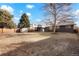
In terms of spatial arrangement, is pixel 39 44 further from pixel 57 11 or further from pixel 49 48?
pixel 57 11

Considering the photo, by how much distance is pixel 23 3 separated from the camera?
215cm

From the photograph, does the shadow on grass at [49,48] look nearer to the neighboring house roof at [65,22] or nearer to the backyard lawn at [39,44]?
the backyard lawn at [39,44]

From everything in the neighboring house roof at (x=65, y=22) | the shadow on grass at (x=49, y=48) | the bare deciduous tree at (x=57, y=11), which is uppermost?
the bare deciduous tree at (x=57, y=11)

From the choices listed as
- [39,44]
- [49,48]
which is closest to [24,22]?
[39,44]

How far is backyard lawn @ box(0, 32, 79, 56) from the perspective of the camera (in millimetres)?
2154

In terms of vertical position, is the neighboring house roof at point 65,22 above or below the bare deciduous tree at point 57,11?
below

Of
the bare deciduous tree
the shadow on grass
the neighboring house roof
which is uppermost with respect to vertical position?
the bare deciduous tree

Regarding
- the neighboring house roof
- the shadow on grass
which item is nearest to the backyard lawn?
the shadow on grass

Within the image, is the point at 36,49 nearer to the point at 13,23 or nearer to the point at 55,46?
the point at 55,46

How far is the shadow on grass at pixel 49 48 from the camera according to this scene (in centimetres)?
215

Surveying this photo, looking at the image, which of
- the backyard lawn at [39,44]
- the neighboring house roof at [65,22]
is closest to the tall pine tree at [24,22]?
the backyard lawn at [39,44]

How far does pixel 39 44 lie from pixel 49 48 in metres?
0.12

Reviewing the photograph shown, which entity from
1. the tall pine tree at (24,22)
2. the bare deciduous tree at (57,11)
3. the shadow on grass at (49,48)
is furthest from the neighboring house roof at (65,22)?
the tall pine tree at (24,22)

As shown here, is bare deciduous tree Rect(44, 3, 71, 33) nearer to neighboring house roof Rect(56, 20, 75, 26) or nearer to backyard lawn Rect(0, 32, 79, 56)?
neighboring house roof Rect(56, 20, 75, 26)
